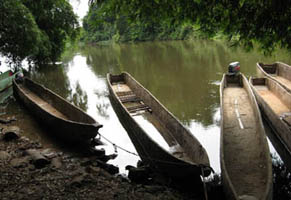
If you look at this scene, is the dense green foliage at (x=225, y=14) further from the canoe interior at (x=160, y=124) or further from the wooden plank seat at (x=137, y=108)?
the wooden plank seat at (x=137, y=108)

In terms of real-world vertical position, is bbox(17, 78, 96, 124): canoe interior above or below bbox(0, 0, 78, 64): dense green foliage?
below

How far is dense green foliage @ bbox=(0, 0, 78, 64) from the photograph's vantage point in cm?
1602

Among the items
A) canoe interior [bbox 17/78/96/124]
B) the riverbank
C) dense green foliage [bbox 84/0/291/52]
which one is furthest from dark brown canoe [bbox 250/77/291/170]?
canoe interior [bbox 17/78/96/124]

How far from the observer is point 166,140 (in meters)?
7.96

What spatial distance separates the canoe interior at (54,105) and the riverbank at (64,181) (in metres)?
1.50

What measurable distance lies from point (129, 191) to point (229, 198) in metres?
1.93

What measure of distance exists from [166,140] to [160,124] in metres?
1.27

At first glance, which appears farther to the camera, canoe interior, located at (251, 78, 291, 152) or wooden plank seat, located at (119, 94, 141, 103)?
wooden plank seat, located at (119, 94, 141, 103)

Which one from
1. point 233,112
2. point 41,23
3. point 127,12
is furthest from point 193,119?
point 41,23

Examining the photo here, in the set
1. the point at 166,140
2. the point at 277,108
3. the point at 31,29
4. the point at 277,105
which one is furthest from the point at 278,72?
the point at 31,29

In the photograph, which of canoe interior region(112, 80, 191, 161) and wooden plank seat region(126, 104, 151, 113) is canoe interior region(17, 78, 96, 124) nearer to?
canoe interior region(112, 80, 191, 161)

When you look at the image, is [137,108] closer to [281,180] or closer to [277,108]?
[277,108]

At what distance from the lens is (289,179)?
6184 mm

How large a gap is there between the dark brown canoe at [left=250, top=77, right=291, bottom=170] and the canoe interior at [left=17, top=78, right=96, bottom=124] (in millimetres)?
5112
